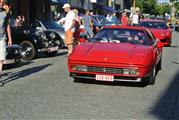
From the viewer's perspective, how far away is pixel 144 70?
31.5 feet

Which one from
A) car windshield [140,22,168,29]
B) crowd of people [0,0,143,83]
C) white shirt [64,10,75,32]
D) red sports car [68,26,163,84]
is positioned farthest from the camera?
car windshield [140,22,168,29]

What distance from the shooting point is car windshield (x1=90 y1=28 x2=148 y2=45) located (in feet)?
36.1

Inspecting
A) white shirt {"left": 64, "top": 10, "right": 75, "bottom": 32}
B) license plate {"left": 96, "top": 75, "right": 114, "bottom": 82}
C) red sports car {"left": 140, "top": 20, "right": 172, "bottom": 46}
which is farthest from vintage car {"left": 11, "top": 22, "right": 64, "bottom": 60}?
red sports car {"left": 140, "top": 20, "right": 172, "bottom": 46}

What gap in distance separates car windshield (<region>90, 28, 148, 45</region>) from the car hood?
0.43 meters

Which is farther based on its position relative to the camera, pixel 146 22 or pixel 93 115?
pixel 146 22

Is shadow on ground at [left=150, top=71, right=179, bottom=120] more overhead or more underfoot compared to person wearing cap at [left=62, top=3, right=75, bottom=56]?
more underfoot

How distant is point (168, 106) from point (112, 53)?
7.72 ft

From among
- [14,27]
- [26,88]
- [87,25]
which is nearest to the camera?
[26,88]

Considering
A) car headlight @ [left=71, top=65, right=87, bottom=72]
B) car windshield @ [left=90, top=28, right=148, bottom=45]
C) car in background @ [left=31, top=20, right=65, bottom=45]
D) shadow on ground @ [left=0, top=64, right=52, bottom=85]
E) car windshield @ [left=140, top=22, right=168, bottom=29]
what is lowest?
shadow on ground @ [left=0, top=64, right=52, bottom=85]

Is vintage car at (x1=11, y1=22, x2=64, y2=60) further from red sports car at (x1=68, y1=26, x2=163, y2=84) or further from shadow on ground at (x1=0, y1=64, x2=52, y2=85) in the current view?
red sports car at (x1=68, y1=26, x2=163, y2=84)

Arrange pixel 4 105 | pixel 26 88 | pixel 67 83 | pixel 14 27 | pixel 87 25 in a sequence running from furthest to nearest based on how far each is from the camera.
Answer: pixel 87 25, pixel 14 27, pixel 67 83, pixel 26 88, pixel 4 105

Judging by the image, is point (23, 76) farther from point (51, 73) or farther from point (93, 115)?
point (93, 115)

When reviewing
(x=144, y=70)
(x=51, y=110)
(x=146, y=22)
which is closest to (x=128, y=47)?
(x=144, y=70)

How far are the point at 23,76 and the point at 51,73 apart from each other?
0.88m
